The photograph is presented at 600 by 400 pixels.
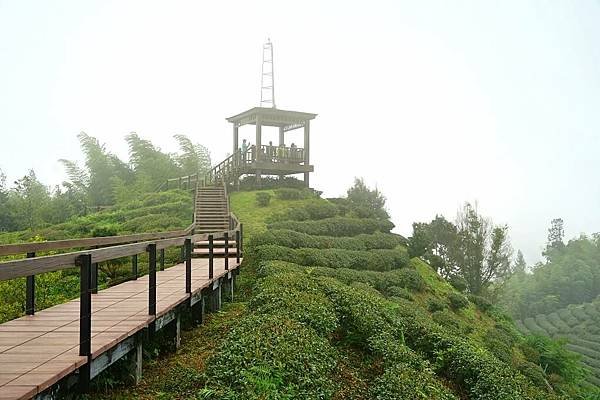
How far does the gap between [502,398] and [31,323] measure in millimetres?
6584

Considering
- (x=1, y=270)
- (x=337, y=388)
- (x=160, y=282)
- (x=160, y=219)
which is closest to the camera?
(x=1, y=270)

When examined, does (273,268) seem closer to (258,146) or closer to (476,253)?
(258,146)

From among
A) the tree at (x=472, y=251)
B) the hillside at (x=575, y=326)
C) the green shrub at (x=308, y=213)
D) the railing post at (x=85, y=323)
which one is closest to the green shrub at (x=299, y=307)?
the railing post at (x=85, y=323)

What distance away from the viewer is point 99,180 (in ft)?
102

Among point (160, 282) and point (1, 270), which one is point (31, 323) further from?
point (160, 282)

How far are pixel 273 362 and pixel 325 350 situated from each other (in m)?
1.48

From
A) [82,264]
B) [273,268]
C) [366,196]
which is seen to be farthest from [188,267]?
[366,196]

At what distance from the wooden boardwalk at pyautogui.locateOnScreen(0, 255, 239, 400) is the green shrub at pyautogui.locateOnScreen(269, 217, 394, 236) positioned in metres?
11.6

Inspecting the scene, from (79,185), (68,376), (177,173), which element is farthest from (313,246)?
(79,185)

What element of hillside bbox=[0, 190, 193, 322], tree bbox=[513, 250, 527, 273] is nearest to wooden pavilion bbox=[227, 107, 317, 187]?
hillside bbox=[0, 190, 193, 322]

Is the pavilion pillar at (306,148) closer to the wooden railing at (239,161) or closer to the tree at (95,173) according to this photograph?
the wooden railing at (239,161)

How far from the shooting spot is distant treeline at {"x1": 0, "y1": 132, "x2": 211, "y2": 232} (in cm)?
2664

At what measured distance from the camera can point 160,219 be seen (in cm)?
2014

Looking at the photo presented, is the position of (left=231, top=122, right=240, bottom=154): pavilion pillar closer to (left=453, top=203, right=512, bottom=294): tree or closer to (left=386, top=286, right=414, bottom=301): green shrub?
(left=453, top=203, right=512, bottom=294): tree
